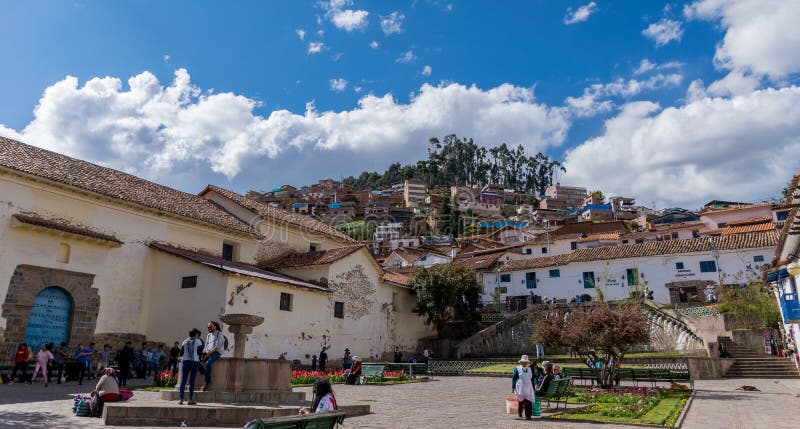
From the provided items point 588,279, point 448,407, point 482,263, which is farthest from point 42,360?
point 482,263

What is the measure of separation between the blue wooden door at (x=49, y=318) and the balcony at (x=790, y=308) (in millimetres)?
26370

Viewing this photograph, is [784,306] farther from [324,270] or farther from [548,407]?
[324,270]

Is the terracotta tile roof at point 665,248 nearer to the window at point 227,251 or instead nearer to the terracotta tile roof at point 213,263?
the terracotta tile roof at point 213,263

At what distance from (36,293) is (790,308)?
27.2 meters

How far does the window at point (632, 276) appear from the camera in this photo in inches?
1503

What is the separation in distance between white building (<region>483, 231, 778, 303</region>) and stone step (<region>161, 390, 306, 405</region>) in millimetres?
32642

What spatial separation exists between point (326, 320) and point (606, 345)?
14.8 meters

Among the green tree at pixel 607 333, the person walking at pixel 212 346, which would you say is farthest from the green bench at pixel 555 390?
the person walking at pixel 212 346

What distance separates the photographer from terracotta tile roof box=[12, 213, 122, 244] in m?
17.8

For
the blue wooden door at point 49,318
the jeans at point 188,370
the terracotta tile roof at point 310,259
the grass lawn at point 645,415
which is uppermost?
the terracotta tile roof at point 310,259

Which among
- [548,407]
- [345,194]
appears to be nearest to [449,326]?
[548,407]

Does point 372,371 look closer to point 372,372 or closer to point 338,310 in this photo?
point 372,372

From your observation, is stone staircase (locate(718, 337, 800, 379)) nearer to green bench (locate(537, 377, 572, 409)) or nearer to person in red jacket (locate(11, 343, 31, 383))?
green bench (locate(537, 377, 572, 409))

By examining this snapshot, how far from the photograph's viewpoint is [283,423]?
5.16 meters
